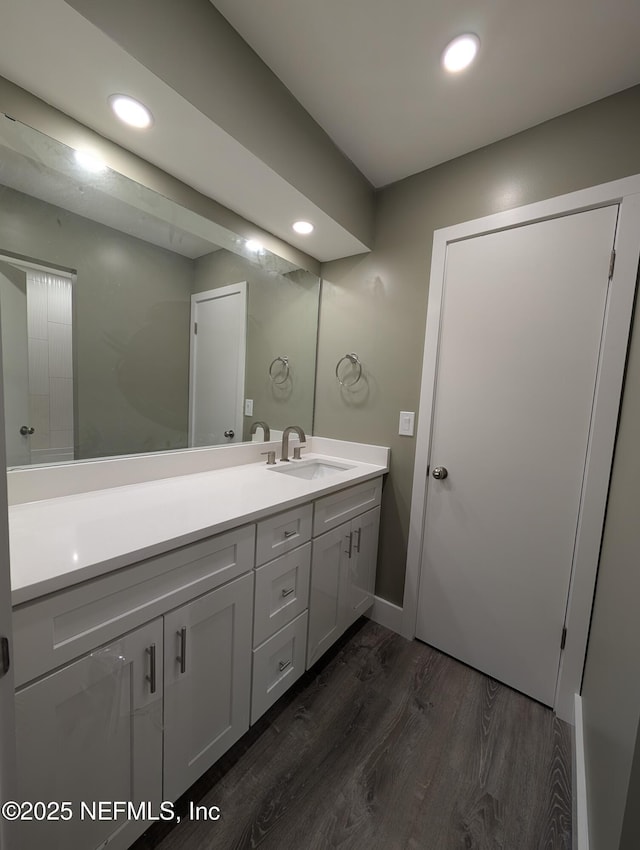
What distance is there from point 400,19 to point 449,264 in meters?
0.87

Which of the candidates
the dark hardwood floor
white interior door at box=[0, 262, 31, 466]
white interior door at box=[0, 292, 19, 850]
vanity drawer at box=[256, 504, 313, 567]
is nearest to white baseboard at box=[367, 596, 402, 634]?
the dark hardwood floor

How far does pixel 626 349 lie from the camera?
1280 millimetres

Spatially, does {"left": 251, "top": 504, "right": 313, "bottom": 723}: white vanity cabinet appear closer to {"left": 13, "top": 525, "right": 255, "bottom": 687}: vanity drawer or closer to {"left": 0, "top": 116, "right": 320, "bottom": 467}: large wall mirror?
{"left": 13, "top": 525, "right": 255, "bottom": 687}: vanity drawer

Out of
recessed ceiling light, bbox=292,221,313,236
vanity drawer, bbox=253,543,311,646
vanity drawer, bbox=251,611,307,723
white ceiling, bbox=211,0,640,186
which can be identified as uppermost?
white ceiling, bbox=211,0,640,186

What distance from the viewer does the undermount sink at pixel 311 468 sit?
1.96 metres

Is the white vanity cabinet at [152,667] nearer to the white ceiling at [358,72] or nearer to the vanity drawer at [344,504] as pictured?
the vanity drawer at [344,504]

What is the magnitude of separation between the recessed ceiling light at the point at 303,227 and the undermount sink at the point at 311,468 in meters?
1.28

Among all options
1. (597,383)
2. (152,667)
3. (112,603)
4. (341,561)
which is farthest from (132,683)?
(597,383)

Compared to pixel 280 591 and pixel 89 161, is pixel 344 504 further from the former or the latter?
pixel 89 161

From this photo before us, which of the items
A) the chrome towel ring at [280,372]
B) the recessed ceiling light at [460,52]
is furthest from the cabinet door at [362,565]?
the recessed ceiling light at [460,52]

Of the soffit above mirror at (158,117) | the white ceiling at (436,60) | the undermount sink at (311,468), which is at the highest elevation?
the white ceiling at (436,60)

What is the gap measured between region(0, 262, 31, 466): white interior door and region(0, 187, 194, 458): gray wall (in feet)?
0.39

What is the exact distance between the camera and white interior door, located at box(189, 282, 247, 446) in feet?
5.65

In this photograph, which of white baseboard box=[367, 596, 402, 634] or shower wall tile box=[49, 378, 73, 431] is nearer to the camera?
shower wall tile box=[49, 378, 73, 431]
